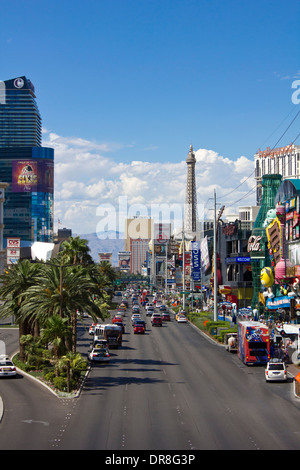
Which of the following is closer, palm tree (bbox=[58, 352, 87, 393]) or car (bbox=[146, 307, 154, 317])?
palm tree (bbox=[58, 352, 87, 393])

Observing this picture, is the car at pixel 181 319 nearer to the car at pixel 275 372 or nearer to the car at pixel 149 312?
the car at pixel 149 312

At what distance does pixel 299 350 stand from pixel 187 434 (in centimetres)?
2608

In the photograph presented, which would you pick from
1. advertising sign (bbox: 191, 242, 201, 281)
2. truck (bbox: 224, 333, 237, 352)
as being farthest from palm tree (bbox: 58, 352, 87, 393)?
advertising sign (bbox: 191, 242, 201, 281)

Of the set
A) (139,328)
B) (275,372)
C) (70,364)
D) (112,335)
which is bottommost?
(139,328)

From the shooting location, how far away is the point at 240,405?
117 feet

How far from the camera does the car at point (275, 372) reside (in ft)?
144

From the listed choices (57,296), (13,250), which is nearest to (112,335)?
(57,296)

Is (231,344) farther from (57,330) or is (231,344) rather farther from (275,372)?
(57,330)

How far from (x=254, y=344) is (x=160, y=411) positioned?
62.0 feet

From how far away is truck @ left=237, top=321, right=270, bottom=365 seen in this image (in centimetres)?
4972

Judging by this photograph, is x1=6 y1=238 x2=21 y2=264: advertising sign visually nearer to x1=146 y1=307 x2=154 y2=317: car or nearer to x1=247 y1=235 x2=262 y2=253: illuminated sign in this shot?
x1=146 y1=307 x2=154 y2=317: car

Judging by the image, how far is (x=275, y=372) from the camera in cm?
4381

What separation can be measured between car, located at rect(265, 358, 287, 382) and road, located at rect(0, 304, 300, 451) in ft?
2.65
